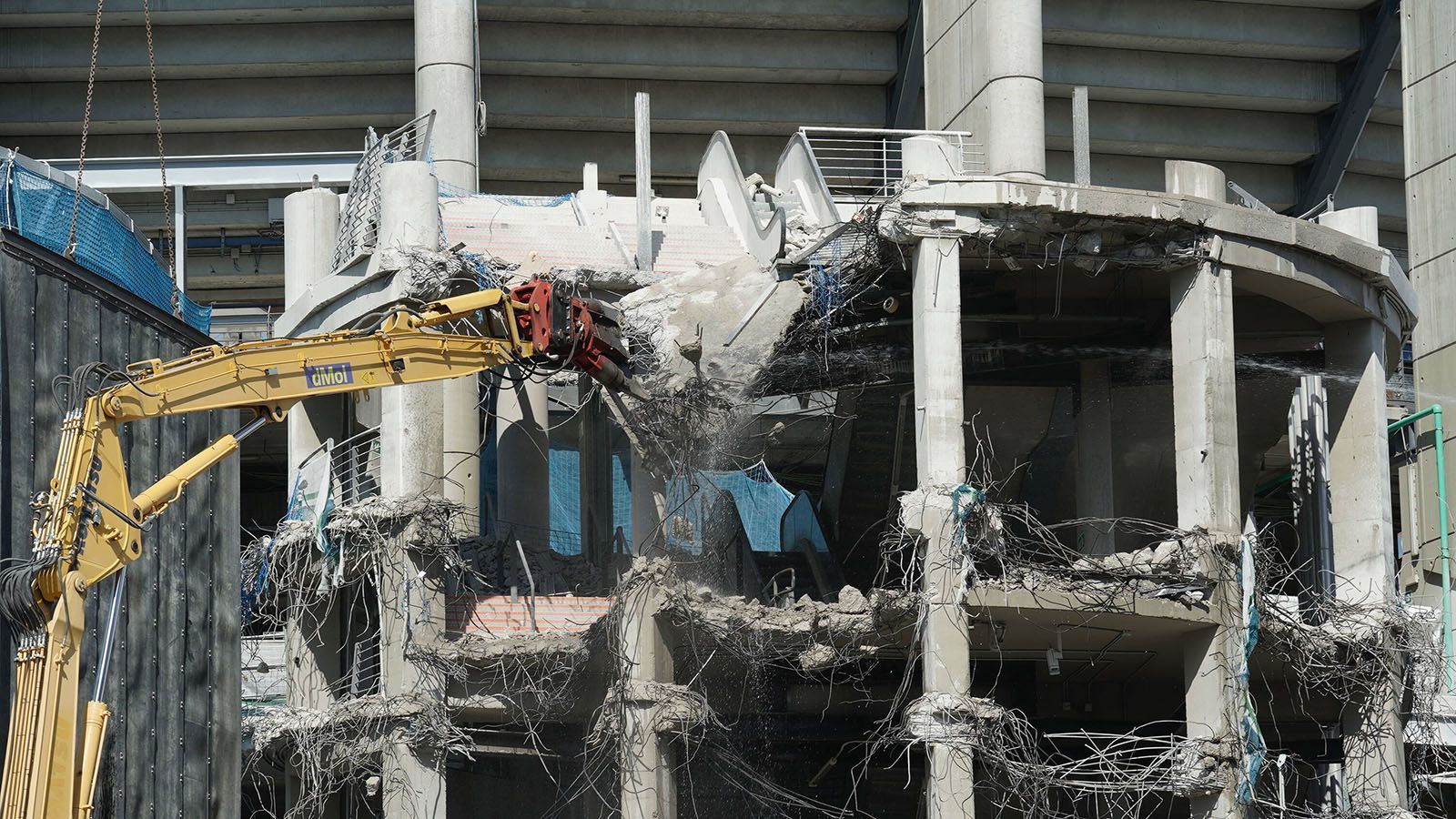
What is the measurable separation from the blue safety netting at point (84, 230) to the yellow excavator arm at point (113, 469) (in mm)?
2715

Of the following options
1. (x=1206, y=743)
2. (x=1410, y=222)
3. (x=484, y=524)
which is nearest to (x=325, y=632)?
(x=484, y=524)

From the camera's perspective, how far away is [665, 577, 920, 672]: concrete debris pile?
89.4 ft

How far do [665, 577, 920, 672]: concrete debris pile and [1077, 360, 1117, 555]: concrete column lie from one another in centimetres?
545

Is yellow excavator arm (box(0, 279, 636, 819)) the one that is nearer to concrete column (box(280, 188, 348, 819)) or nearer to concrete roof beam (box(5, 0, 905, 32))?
concrete column (box(280, 188, 348, 819))

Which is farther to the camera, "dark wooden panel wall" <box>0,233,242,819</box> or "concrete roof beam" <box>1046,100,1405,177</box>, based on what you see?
"concrete roof beam" <box>1046,100,1405,177</box>

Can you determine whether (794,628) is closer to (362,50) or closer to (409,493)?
(409,493)

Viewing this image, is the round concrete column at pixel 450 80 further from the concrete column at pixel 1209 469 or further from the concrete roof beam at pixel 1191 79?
the concrete column at pixel 1209 469

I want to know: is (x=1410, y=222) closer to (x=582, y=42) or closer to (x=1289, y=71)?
(x=1289, y=71)

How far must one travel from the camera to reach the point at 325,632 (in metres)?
34.8

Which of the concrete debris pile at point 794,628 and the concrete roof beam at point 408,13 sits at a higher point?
the concrete roof beam at point 408,13

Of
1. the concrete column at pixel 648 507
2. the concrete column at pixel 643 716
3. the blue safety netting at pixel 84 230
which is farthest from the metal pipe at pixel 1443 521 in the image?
the blue safety netting at pixel 84 230

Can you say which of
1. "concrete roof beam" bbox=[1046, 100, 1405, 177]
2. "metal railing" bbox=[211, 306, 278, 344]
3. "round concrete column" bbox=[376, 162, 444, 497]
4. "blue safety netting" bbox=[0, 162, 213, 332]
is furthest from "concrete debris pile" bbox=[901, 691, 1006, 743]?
"concrete roof beam" bbox=[1046, 100, 1405, 177]

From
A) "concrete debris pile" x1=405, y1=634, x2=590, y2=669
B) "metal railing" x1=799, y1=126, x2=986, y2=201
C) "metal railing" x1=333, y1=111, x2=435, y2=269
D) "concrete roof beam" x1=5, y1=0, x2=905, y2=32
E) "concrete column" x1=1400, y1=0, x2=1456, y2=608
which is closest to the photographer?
"concrete debris pile" x1=405, y1=634, x2=590, y2=669

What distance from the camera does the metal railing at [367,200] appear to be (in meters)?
32.0
